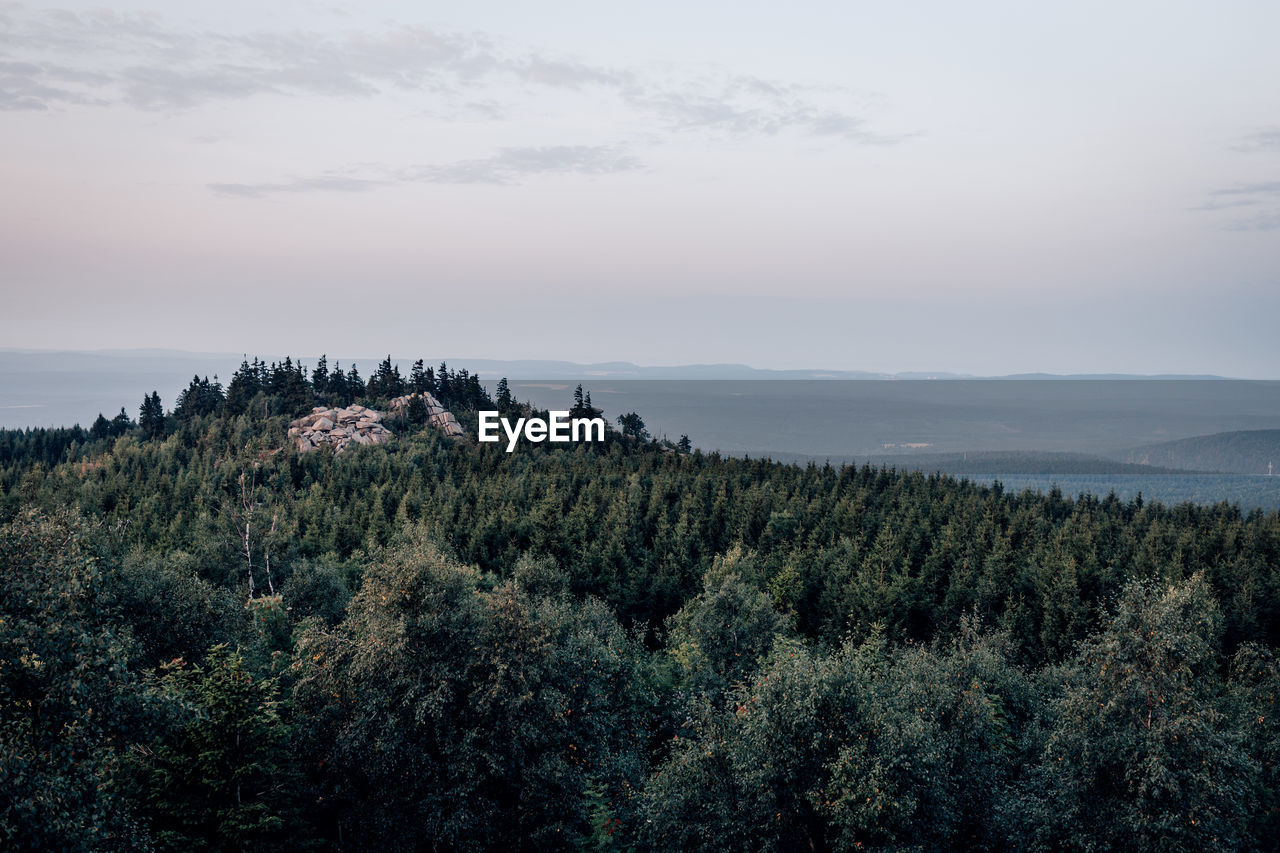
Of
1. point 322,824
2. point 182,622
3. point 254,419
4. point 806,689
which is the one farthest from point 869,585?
point 254,419

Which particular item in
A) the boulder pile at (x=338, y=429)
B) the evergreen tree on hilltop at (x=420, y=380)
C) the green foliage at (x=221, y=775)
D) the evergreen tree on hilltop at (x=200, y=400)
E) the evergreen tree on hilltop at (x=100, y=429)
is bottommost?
the green foliage at (x=221, y=775)

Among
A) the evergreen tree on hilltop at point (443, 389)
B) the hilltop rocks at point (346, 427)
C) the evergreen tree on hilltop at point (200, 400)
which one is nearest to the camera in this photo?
the hilltop rocks at point (346, 427)

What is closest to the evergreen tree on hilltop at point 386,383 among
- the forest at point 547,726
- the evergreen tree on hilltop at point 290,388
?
the evergreen tree on hilltop at point 290,388

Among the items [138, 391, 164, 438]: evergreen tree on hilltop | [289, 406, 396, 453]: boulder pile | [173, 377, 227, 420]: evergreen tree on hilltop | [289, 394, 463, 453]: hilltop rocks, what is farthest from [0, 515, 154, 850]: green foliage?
[138, 391, 164, 438]: evergreen tree on hilltop

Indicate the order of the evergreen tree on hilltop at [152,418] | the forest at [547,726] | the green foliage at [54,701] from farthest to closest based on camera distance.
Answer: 1. the evergreen tree on hilltop at [152,418]
2. the forest at [547,726]
3. the green foliage at [54,701]

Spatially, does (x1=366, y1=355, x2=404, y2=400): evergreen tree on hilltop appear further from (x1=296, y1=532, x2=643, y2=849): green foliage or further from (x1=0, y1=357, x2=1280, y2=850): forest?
(x1=296, y1=532, x2=643, y2=849): green foliage

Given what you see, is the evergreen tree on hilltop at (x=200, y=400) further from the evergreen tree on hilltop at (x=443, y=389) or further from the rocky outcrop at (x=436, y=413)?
the evergreen tree on hilltop at (x=443, y=389)

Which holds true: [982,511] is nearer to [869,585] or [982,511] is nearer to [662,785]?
[869,585]
